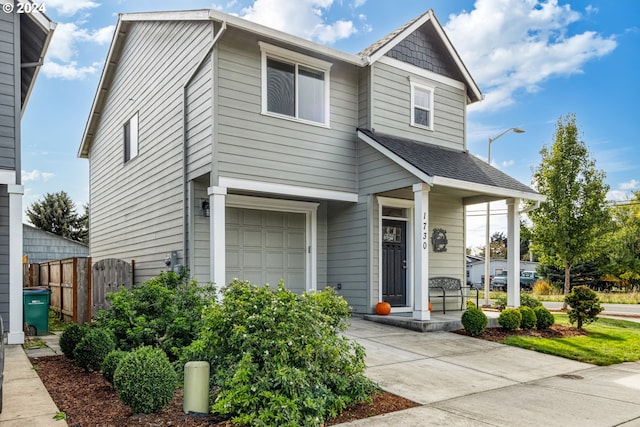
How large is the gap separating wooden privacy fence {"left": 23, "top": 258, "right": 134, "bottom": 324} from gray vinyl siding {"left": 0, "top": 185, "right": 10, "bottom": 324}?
1841mm

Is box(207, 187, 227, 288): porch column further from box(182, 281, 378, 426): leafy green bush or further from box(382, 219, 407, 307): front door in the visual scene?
box(382, 219, 407, 307): front door

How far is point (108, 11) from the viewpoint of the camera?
13094 millimetres

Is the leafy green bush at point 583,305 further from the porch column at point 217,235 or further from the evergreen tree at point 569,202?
the porch column at point 217,235

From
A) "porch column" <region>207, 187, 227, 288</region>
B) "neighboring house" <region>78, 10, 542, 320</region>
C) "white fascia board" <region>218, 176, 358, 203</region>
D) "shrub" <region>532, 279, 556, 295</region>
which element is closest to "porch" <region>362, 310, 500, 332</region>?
"neighboring house" <region>78, 10, 542, 320</region>

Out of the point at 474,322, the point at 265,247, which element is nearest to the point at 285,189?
the point at 265,247

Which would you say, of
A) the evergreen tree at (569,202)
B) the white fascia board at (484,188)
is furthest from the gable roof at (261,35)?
the evergreen tree at (569,202)

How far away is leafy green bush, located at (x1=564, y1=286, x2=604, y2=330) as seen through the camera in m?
10.1

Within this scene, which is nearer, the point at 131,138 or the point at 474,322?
the point at 474,322

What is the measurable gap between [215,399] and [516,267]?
8650mm

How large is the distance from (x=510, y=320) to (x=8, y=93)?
33.0 feet

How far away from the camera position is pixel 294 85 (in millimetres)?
10047

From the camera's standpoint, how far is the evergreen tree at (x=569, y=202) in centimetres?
1481

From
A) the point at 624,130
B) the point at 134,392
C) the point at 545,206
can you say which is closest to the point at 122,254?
the point at 134,392

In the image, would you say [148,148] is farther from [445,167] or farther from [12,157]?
[445,167]
